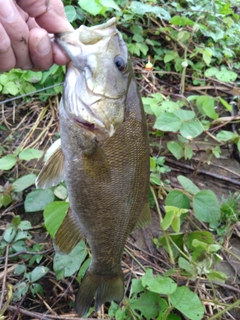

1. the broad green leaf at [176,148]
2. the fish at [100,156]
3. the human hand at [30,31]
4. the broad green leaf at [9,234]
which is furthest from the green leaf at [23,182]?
the broad green leaf at [176,148]

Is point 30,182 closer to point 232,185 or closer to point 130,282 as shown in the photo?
point 130,282

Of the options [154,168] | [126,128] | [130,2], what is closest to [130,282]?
[154,168]

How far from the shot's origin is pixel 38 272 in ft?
6.75

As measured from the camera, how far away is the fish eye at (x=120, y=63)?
1.60 meters

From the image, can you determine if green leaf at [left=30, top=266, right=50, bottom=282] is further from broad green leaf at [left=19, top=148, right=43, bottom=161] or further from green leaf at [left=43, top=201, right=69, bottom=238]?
broad green leaf at [left=19, top=148, right=43, bottom=161]

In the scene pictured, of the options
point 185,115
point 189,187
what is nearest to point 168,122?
point 185,115

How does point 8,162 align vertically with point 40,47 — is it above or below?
below

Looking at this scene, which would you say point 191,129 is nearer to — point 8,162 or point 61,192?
point 61,192

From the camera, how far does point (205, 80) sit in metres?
3.92

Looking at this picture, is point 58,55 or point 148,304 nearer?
point 58,55

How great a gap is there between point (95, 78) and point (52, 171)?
1.70ft

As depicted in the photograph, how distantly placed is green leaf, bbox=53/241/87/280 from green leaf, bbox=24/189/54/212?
364mm

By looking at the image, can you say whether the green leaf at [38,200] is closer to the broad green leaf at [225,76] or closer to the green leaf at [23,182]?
the green leaf at [23,182]

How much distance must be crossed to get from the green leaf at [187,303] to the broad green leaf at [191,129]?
112 centimetres
